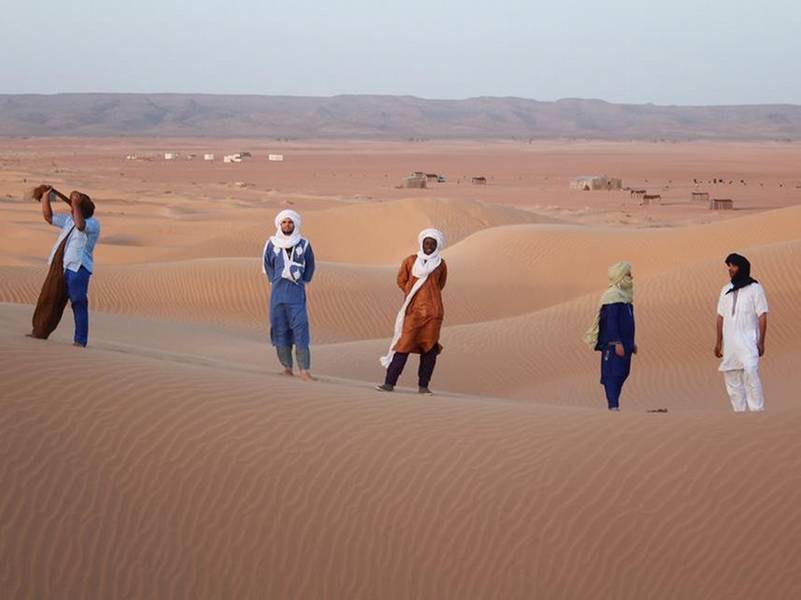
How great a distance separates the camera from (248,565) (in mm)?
6133

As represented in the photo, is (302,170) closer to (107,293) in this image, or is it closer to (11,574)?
(107,293)

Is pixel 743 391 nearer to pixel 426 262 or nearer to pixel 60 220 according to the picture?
pixel 426 262

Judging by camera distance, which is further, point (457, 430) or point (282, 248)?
point (282, 248)

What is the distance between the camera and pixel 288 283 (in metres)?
9.70

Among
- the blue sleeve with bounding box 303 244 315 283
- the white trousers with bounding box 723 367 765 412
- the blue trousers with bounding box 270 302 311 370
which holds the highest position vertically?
the blue sleeve with bounding box 303 244 315 283

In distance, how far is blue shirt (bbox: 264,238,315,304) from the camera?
9695 mm

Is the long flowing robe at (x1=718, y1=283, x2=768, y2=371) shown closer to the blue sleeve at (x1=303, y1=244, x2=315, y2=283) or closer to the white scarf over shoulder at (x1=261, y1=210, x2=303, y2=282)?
the blue sleeve at (x1=303, y1=244, x2=315, y2=283)

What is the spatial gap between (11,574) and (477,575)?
2.27 metres

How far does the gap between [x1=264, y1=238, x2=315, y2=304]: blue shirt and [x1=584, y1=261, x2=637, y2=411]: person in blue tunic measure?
2462 mm

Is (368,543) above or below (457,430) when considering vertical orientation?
below

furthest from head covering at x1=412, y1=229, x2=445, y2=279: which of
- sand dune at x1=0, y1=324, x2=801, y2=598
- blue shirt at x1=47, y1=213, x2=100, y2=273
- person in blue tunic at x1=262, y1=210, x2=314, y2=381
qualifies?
→ blue shirt at x1=47, y1=213, x2=100, y2=273

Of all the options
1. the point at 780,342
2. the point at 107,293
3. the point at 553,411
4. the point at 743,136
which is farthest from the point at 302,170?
the point at 743,136

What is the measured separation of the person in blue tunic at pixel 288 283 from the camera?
968 cm

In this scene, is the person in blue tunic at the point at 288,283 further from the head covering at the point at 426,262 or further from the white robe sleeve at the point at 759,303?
the white robe sleeve at the point at 759,303
